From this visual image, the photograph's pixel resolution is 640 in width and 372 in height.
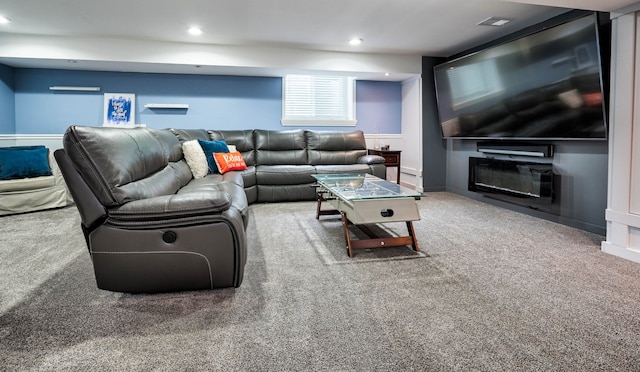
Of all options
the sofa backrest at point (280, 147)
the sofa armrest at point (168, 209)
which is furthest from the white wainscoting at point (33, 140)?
the sofa armrest at point (168, 209)

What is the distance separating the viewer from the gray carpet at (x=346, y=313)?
142cm

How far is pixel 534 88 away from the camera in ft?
11.7

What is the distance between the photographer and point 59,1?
324 cm

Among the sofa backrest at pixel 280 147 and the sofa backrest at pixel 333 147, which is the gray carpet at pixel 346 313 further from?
the sofa backrest at pixel 333 147

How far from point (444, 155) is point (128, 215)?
4841mm

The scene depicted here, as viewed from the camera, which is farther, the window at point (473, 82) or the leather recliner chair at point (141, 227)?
the window at point (473, 82)

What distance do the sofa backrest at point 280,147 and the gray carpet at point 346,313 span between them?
2.34 meters

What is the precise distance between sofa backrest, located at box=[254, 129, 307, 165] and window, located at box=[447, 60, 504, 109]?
2156 mm

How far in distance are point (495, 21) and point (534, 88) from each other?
0.86m

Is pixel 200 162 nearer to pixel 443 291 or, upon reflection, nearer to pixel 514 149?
pixel 443 291

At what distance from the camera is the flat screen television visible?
9.86 feet

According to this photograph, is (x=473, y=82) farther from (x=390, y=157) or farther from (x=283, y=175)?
(x=283, y=175)

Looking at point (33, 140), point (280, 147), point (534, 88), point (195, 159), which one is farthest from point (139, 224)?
point (33, 140)

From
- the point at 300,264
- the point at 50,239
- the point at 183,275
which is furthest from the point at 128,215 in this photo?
the point at 50,239
